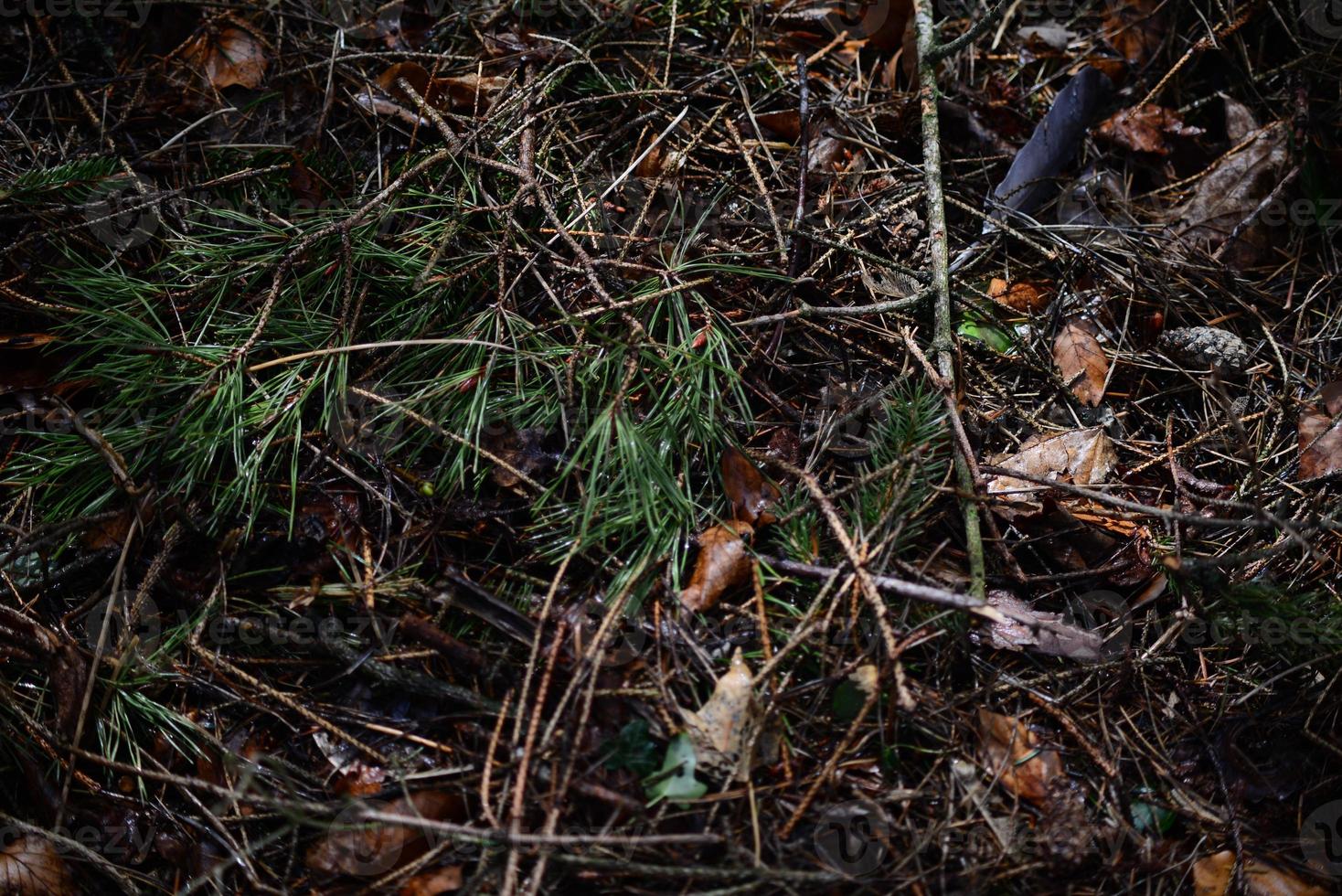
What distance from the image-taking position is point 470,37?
246cm

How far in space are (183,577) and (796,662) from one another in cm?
133

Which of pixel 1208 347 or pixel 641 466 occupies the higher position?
pixel 1208 347

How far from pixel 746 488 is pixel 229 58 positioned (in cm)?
195

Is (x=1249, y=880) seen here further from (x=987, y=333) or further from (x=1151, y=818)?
(x=987, y=333)

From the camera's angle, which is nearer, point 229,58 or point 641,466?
point 641,466

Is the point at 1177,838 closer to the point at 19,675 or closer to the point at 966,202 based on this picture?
the point at 966,202

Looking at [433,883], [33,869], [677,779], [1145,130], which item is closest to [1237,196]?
[1145,130]

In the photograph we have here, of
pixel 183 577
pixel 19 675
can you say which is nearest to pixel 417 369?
pixel 183 577

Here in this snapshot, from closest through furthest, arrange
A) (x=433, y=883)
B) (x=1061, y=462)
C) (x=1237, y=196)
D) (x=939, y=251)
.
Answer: (x=433, y=883)
(x=1061, y=462)
(x=939, y=251)
(x=1237, y=196)

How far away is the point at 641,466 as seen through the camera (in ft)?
5.82

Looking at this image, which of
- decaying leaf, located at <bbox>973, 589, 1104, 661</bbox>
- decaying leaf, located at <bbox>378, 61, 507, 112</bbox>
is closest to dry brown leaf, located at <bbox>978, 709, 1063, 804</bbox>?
decaying leaf, located at <bbox>973, 589, 1104, 661</bbox>

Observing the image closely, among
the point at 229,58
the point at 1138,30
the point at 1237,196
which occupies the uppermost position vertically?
the point at 1138,30

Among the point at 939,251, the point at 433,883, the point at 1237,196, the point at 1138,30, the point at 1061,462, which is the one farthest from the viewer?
the point at 1138,30

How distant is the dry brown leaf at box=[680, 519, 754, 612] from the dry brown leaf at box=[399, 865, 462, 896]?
2.18 ft
